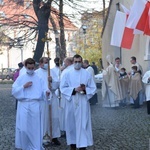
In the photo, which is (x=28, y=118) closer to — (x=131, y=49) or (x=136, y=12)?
(x=136, y=12)

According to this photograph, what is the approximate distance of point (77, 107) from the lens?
8.58 metres

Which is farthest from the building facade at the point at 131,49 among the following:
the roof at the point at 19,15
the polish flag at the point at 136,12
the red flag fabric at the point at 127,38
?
the roof at the point at 19,15

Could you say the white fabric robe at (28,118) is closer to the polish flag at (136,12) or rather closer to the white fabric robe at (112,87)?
the white fabric robe at (112,87)

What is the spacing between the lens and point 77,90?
28.0ft

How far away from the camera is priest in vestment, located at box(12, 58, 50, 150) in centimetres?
806

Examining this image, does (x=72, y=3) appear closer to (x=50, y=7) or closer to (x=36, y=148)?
(x=50, y=7)

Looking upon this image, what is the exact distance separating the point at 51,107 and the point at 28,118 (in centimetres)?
172

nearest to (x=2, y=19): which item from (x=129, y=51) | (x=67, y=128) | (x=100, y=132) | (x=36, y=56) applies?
(x=36, y=56)

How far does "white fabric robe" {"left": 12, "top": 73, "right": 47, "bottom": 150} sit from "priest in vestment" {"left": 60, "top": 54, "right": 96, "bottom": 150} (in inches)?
27.3

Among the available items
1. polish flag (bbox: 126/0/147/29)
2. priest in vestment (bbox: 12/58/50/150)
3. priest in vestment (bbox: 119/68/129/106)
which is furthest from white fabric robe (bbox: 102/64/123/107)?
priest in vestment (bbox: 12/58/50/150)

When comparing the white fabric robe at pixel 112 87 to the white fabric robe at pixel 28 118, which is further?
the white fabric robe at pixel 112 87

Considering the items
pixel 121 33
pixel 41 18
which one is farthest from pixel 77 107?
pixel 41 18

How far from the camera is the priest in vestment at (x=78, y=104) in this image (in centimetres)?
850

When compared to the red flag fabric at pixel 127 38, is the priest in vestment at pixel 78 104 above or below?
below
